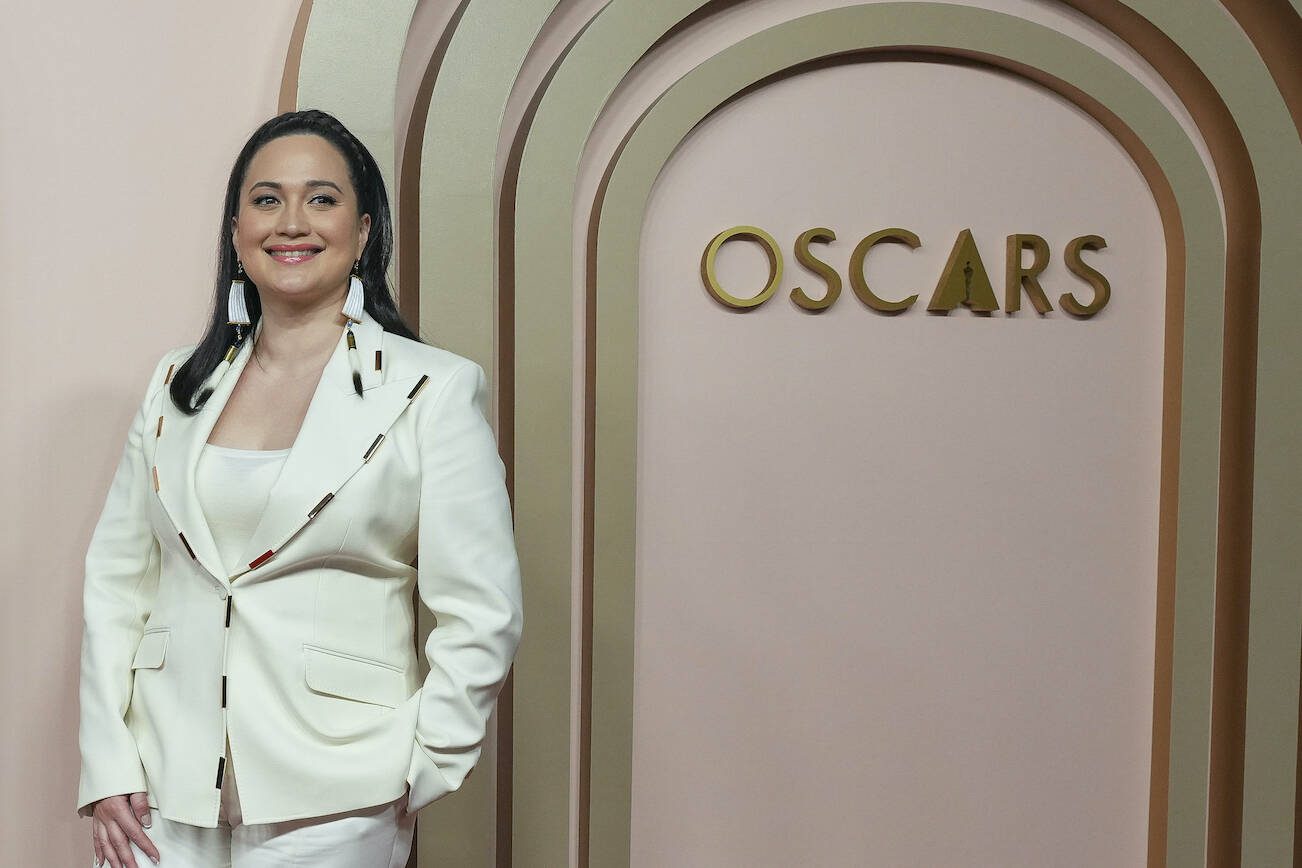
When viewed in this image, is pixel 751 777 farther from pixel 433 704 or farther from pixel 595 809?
pixel 433 704

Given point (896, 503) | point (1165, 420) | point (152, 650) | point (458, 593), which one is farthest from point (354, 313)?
point (1165, 420)

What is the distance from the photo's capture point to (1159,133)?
8.77 feet

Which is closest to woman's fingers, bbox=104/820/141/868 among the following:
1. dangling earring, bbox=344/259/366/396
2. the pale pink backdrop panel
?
dangling earring, bbox=344/259/366/396

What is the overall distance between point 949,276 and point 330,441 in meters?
1.64

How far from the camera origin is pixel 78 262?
228 centimetres

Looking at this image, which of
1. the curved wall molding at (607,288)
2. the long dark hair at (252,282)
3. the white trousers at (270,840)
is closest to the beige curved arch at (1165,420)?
the curved wall molding at (607,288)

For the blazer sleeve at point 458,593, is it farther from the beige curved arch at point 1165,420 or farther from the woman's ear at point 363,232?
the beige curved arch at point 1165,420

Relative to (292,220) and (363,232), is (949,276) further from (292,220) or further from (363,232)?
(292,220)

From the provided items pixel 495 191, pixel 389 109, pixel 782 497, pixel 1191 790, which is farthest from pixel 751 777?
pixel 389 109

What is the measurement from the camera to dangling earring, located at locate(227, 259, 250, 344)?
1.75 m

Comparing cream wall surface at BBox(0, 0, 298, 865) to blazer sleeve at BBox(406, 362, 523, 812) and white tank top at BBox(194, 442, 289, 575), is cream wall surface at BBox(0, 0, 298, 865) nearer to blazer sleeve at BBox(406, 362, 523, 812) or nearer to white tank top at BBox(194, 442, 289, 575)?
white tank top at BBox(194, 442, 289, 575)

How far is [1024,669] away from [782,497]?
2.53 ft

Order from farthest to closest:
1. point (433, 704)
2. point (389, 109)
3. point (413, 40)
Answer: point (413, 40), point (389, 109), point (433, 704)

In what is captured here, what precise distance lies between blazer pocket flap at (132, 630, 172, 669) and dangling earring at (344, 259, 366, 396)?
1.56ft
